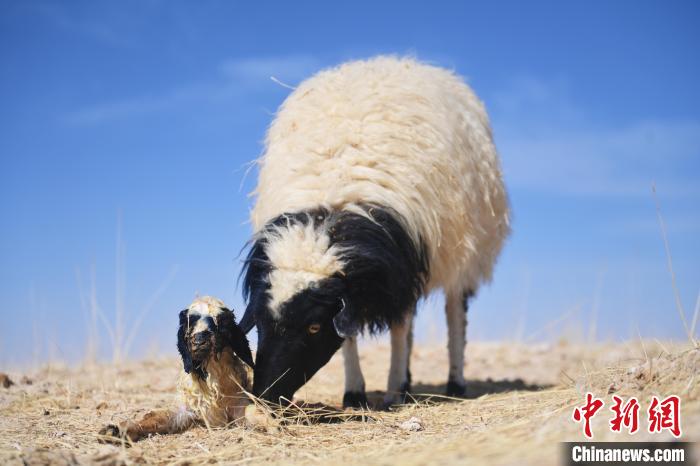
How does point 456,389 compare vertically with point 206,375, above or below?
below

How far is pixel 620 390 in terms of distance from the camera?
3.15 metres

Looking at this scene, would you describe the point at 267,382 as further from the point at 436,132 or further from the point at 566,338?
the point at 566,338

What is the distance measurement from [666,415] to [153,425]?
8.31 ft

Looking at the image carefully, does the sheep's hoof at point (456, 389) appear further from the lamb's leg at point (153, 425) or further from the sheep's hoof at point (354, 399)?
the lamb's leg at point (153, 425)

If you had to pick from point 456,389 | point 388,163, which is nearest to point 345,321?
point 388,163

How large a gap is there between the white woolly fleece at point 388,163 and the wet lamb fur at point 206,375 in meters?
0.39

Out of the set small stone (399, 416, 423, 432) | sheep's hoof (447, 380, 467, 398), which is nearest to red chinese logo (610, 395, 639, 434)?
small stone (399, 416, 423, 432)

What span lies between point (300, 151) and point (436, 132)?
1.15 meters

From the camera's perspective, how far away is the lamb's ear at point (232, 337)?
3.78 meters

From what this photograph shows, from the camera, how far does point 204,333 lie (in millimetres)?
3672

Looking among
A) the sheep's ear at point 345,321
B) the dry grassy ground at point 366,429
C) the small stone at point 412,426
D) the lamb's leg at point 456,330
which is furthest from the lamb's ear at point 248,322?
the lamb's leg at point 456,330

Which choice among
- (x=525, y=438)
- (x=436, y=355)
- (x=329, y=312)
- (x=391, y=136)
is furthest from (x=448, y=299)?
(x=525, y=438)

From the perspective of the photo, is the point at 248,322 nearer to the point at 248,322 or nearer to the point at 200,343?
the point at 248,322

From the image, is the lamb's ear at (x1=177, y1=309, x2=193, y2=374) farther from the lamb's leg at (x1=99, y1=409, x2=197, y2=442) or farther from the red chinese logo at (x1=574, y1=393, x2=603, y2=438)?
the red chinese logo at (x1=574, y1=393, x2=603, y2=438)
